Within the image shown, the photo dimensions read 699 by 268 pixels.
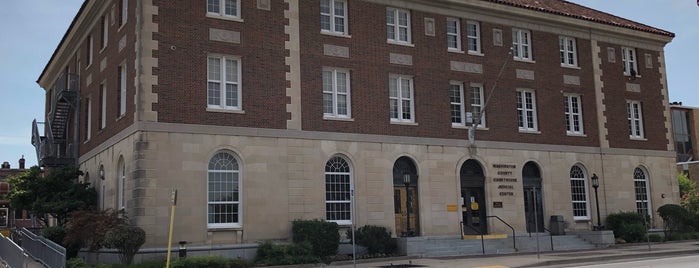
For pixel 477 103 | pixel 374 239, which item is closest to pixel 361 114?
pixel 374 239

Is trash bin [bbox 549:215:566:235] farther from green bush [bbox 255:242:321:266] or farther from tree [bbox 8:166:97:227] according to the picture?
tree [bbox 8:166:97:227]

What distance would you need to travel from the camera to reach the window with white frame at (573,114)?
3606 cm

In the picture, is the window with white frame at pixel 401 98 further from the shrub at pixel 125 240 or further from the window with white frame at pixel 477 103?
the shrub at pixel 125 240

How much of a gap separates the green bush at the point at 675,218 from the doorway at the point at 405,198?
577 inches

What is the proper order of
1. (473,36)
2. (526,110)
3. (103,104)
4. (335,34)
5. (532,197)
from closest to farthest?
(335,34)
(103,104)
(473,36)
(532,197)
(526,110)

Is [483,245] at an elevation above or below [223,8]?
below

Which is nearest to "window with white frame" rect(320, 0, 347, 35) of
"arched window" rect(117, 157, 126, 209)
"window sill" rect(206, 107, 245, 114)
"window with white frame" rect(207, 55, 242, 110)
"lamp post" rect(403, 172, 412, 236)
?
"window with white frame" rect(207, 55, 242, 110)

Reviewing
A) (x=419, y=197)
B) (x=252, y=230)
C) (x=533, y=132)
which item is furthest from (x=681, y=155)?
(x=252, y=230)

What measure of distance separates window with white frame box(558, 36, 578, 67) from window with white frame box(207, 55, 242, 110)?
17684mm

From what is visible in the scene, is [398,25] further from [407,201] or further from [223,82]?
[223,82]

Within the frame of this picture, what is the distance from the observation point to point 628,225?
34.4 metres

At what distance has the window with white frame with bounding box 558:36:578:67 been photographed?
36438 millimetres

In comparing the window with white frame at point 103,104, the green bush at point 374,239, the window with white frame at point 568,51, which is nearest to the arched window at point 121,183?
the window with white frame at point 103,104

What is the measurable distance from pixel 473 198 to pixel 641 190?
11570mm
